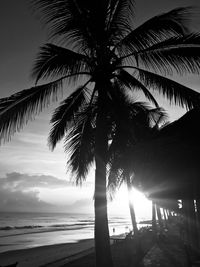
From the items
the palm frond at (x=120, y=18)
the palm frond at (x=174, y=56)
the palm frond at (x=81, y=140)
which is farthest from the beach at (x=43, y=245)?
the palm frond at (x=120, y=18)

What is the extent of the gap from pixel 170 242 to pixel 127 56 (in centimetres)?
1198

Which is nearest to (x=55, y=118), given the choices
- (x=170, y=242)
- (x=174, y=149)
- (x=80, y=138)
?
(x=80, y=138)

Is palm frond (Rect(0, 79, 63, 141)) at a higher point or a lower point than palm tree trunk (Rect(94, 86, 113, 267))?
higher

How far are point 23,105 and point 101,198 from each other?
95.2 inches

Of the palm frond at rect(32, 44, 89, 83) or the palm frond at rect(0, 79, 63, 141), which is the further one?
the palm frond at rect(32, 44, 89, 83)

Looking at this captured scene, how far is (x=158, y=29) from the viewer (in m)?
5.54

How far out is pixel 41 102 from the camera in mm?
5711

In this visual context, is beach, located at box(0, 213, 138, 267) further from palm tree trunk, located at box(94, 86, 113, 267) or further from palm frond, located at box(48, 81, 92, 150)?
palm tree trunk, located at box(94, 86, 113, 267)

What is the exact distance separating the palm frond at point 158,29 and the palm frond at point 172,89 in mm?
591

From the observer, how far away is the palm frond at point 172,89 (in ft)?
15.9

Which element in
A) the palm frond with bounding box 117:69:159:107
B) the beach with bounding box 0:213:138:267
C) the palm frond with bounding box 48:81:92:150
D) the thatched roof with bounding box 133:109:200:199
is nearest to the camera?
the thatched roof with bounding box 133:109:200:199

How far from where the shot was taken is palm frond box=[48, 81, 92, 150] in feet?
21.1

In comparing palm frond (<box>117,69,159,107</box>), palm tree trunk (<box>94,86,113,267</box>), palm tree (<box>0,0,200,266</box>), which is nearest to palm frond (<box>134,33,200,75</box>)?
palm tree (<box>0,0,200,266</box>)

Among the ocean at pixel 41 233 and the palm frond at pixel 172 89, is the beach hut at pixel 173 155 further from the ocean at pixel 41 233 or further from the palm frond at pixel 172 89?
the ocean at pixel 41 233
